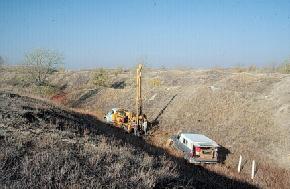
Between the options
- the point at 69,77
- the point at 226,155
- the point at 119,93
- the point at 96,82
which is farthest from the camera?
the point at 69,77

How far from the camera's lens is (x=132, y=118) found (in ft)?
98.2

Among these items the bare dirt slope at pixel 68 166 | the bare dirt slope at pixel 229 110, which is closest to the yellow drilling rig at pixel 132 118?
the bare dirt slope at pixel 229 110

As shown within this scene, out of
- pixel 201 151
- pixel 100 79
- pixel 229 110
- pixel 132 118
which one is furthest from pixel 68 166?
pixel 100 79

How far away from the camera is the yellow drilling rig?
29234 millimetres

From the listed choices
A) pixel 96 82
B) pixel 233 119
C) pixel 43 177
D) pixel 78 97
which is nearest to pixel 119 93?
pixel 78 97

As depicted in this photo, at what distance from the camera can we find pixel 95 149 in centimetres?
1084

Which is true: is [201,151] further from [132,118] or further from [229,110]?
[229,110]

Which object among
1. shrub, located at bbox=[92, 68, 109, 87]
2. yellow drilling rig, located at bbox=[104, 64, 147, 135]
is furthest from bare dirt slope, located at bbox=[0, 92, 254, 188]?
shrub, located at bbox=[92, 68, 109, 87]

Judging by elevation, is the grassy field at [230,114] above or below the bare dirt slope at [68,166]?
below

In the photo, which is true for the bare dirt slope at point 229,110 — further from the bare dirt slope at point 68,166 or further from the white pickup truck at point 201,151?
the bare dirt slope at point 68,166

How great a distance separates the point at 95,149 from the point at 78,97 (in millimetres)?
41636

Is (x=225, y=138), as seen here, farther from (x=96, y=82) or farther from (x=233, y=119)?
(x=96, y=82)

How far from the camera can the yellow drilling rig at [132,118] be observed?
29234 millimetres

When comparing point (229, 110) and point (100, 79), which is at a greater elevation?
point (100, 79)
